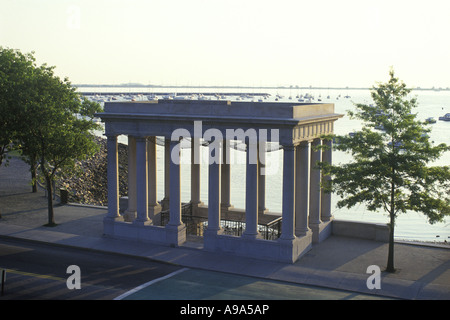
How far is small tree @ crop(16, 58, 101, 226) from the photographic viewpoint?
30.1 meters

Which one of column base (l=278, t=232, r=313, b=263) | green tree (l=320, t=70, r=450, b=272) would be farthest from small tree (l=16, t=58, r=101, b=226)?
green tree (l=320, t=70, r=450, b=272)

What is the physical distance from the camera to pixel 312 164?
27859mm

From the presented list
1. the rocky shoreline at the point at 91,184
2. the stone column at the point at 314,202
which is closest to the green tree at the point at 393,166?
the stone column at the point at 314,202

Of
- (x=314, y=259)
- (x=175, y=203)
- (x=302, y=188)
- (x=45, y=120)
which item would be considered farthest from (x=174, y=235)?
(x=45, y=120)

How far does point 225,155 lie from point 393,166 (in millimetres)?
10514

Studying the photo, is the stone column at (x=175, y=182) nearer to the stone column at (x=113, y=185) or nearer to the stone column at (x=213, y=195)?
the stone column at (x=213, y=195)

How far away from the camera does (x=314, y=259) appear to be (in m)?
24.6

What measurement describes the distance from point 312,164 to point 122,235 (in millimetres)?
10921

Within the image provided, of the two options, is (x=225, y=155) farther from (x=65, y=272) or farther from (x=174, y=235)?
(x=65, y=272)

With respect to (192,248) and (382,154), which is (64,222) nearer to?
(192,248)

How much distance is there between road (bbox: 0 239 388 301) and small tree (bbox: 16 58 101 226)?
7154 millimetres

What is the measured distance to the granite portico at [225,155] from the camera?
78.3 feet
